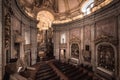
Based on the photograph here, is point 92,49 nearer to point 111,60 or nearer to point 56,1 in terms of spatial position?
point 111,60

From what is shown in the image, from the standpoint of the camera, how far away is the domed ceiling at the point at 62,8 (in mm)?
11341

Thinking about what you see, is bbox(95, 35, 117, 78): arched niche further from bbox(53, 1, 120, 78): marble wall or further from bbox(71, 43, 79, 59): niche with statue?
bbox(71, 43, 79, 59): niche with statue

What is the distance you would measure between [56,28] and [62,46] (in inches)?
137

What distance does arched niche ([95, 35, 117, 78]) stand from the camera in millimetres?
7445

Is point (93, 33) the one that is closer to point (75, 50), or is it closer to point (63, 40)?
point (75, 50)

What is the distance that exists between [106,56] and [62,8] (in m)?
10.9

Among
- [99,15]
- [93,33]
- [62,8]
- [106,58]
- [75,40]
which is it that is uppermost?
[62,8]

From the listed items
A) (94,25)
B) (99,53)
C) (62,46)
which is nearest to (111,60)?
(99,53)

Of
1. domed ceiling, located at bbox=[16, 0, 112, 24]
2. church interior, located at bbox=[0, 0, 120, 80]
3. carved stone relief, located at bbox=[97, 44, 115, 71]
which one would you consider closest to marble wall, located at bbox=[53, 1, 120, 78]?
church interior, located at bbox=[0, 0, 120, 80]

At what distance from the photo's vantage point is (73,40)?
1324 centimetres

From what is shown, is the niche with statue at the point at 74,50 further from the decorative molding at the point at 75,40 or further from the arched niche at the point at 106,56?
the arched niche at the point at 106,56

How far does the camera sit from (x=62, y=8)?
15.4m

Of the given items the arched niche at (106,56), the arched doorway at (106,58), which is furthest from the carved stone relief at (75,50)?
the arched doorway at (106,58)

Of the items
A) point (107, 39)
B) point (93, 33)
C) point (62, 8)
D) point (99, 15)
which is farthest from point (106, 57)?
point (62, 8)
